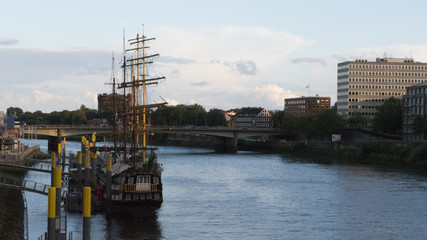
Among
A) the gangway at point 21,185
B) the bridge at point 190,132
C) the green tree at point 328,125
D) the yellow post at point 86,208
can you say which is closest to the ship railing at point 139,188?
the gangway at point 21,185

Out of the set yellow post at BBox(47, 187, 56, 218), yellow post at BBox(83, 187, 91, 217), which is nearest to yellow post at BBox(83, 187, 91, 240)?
yellow post at BBox(83, 187, 91, 217)

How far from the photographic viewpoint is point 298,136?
158m

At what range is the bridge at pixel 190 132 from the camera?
12138 centimetres

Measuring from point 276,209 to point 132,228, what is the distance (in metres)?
13.6

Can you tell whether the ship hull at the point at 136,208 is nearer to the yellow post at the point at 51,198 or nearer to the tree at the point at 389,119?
the yellow post at the point at 51,198

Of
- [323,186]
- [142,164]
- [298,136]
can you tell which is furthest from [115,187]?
[298,136]

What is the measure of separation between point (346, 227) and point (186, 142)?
15252cm

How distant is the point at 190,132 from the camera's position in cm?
13425

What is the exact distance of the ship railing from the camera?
151ft

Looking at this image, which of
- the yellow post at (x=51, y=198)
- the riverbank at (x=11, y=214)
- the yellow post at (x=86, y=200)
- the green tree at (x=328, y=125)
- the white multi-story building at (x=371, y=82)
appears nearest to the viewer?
the yellow post at (x=51, y=198)

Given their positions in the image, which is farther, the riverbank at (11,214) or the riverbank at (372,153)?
the riverbank at (372,153)

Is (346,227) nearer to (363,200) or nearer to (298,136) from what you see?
(363,200)

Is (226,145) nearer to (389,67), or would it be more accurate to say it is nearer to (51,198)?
(389,67)

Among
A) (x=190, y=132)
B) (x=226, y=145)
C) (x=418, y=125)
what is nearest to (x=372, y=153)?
(x=418, y=125)
